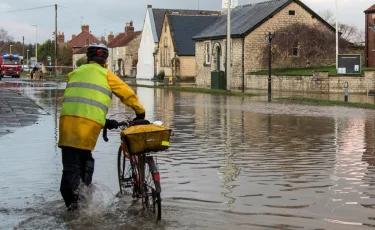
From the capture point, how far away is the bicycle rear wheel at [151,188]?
7.27 metres

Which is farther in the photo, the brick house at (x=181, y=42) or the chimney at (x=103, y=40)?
the chimney at (x=103, y=40)

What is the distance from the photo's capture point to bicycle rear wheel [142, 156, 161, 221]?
727 cm

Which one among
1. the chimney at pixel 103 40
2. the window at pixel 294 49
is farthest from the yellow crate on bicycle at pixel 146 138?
the chimney at pixel 103 40

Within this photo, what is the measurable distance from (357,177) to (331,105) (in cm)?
1878

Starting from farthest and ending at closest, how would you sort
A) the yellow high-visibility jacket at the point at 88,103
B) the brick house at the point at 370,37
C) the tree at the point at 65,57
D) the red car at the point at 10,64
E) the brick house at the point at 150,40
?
the tree at the point at 65,57
the red car at the point at 10,64
the brick house at the point at 150,40
the brick house at the point at 370,37
the yellow high-visibility jacket at the point at 88,103

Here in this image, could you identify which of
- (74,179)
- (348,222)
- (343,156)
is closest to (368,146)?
(343,156)

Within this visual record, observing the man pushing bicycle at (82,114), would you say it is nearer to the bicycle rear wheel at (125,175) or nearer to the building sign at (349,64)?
the bicycle rear wheel at (125,175)

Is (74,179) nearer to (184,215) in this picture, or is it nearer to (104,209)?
(104,209)

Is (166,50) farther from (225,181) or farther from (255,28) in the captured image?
(225,181)

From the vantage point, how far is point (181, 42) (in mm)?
71312

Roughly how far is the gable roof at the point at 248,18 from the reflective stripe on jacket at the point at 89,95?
44289 mm

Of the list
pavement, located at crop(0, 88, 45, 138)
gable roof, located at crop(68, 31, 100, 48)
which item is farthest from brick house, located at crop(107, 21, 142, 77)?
pavement, located at crop(0, 88, 45, 138)

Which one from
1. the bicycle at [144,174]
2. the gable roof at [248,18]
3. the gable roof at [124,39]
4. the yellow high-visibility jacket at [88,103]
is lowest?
the bicycle at [144,174]

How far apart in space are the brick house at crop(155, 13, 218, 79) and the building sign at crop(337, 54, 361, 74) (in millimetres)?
31578
